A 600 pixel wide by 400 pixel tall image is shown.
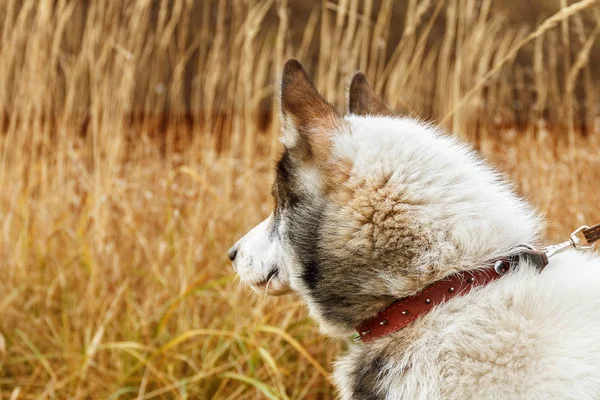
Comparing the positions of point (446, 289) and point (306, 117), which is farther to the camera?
point (306, 117)

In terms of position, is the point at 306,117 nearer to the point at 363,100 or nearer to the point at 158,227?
the point at 363,100

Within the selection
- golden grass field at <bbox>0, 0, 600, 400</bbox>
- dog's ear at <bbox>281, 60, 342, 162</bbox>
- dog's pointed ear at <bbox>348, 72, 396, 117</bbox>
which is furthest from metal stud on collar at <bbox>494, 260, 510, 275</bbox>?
golden grass field at <bbox>0, 0, 600, 400</bbox>

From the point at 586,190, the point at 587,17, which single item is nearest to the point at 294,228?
the point at 586,190

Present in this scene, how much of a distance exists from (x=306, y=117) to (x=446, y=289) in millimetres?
534

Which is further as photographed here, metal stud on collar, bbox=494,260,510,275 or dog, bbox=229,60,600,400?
metal stud on collar, bbox=494,260,510,275

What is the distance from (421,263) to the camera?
1.57 m

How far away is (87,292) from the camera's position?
10.4ft

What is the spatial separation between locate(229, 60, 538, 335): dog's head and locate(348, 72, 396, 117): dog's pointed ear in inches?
12.4

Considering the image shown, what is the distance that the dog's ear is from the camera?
171 cm

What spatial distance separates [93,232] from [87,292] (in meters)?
0.41

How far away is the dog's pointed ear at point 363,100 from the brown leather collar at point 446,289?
2.37 feet

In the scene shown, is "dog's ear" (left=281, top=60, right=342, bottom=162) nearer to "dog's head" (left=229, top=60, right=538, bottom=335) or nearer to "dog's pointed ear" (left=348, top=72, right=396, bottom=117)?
"dog's head" (left=229, top=60, right=538, bottom=335)

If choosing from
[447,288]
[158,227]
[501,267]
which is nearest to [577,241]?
[501,267]

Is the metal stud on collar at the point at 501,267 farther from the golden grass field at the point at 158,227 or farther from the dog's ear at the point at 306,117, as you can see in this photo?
the golden grass field at the point at 158,227
